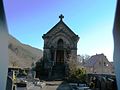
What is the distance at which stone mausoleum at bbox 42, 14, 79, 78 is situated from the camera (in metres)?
38.2

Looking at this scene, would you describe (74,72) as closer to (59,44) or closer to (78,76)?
(78,76)

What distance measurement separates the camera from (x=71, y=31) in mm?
38062

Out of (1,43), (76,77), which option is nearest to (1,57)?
(1,43)

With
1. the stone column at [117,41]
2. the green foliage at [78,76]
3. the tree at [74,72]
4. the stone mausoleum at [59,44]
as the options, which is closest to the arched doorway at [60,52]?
the stone mausoleum at [59,44]

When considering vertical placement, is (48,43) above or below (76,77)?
above

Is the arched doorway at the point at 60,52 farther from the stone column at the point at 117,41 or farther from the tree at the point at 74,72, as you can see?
the stone column at the point at 117,41

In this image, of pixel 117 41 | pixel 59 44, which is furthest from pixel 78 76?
pixel 117 41

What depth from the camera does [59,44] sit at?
129 feet

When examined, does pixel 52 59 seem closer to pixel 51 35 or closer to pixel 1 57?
pixel 51 35

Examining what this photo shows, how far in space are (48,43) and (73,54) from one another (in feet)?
13.3

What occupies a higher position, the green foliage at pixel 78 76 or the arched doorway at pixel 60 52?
the arched doorway at pixel 60 52

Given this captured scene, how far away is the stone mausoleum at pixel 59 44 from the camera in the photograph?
38219 millimetres

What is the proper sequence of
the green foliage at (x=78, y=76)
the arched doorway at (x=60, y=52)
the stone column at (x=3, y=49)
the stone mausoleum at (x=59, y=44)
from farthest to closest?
the arched doorway at (x=60, y=52) → the stone mausoleum at (x=59, y=44) → the green foliage at (x=78, y=76) → the stone column at (x=3, y=49)

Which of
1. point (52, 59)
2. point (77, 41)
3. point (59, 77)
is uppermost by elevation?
point (77, 41)
